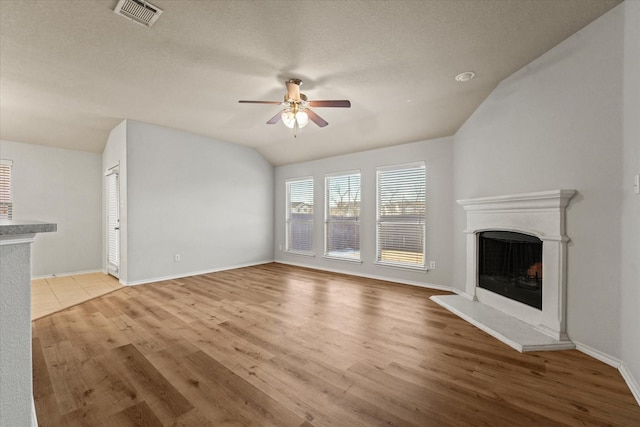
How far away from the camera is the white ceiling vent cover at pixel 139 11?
6.79 feet

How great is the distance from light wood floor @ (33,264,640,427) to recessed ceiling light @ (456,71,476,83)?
109 inches

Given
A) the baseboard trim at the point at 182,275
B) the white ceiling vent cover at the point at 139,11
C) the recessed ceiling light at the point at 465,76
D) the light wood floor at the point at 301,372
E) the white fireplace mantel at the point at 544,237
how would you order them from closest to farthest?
the light wood floor at the point at 301,372
the white ceiling vent cover at the point at 139,11
the white fireplace mantel at the point at 544,237
the recessed ceiling light at the point at 465,76
the baseboard trim at the point at 182,275

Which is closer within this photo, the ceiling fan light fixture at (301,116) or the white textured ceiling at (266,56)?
the white textured ceiling at (266,56)

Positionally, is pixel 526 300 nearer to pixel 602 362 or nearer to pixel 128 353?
pixel 602 362

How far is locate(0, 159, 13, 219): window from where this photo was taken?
4.92 meters

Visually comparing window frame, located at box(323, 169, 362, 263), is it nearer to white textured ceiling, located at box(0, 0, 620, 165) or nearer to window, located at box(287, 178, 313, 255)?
window, located at box(287, 178, 313, 255)

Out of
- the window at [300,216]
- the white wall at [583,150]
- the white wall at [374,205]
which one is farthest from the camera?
the window at [300,216]

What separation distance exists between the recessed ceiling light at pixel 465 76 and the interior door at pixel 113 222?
5.48 m

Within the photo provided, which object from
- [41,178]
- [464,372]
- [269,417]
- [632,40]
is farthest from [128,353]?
[41,178]

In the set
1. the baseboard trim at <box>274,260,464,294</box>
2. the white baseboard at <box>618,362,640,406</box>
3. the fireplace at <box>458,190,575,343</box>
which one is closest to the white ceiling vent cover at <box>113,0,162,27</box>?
the fireplace at <box>458,190,575,343</box>

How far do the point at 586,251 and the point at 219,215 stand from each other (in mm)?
5731

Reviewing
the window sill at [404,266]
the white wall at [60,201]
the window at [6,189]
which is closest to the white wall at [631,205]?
the window sill at [404,266]

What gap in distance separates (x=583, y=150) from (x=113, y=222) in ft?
22.6

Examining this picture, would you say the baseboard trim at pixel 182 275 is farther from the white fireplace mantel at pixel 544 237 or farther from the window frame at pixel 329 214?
the white fireplace mantel at pixel 544 237
